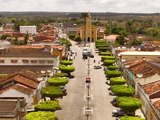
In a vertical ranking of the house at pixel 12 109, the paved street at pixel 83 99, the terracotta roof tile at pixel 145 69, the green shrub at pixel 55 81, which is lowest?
the paved street at pixel 83 99

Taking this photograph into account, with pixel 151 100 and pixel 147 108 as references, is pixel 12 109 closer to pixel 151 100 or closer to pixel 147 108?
pixel 151 100

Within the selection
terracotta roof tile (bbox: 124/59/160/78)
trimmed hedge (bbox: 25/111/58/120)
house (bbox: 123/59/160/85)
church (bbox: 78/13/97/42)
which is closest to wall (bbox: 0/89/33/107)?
trimmed hedge (bbox: 25/111/58/120)

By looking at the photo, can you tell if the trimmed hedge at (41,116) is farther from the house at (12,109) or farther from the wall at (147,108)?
the wall at (147,108)

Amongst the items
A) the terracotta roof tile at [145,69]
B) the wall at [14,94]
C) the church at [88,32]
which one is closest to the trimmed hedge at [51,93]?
the wall at [14,94]

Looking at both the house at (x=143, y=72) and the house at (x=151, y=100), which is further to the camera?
the house at (x=143, y=72)

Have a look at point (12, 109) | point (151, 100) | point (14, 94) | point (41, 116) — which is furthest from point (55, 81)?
point (12, 109)
